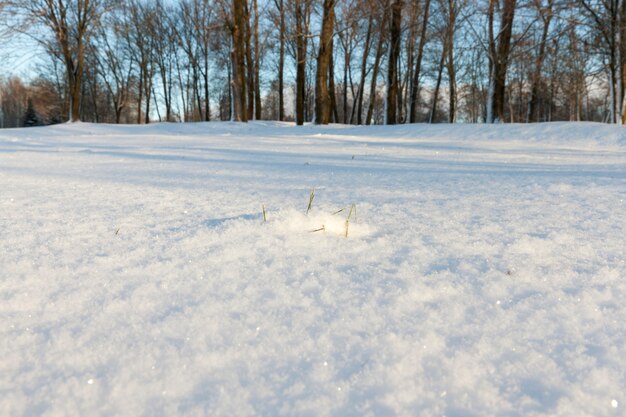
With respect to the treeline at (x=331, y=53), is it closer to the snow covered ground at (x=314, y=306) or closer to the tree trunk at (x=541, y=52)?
the tree trunk at (x=541, y=52)

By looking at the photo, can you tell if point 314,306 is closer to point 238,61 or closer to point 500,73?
point 500,73

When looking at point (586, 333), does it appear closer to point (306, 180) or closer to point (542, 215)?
point (542, 215)

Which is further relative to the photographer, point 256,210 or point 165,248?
point 256,210

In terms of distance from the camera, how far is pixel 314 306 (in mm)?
911

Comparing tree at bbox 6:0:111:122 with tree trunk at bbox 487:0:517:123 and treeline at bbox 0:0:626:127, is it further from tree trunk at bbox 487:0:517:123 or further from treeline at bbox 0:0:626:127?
tree trunk at bbox 487:0:517:123

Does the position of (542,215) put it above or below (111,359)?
above

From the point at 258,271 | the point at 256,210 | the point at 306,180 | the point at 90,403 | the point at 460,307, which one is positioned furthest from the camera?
the point at 306,180

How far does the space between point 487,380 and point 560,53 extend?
17209 mm

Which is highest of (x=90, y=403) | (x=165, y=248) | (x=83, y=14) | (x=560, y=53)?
(x=83, y=14)

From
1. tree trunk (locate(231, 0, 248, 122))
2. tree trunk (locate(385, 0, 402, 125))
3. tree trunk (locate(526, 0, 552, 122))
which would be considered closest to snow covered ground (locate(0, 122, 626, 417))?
tree trunk (locate(385, 0, 402, 125))

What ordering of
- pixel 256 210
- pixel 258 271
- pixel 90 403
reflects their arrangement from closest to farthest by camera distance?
pixel 90 403 < pixel 258 271 < pixel 256 210

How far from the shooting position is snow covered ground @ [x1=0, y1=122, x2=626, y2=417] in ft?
2.14

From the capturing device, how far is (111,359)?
734 mm

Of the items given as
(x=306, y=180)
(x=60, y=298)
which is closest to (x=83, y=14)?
(x=306, y=180)
